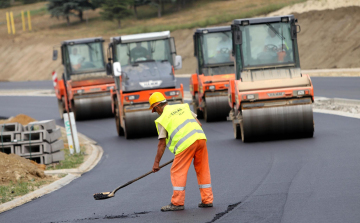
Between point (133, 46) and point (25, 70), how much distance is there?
45.7 metres

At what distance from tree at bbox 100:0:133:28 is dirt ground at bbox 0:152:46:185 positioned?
56.7 metres

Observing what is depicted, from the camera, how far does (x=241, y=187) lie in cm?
925

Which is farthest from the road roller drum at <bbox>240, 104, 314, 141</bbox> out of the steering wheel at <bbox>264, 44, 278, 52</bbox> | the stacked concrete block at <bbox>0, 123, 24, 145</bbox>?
the stacked concrete block at <bbox>0, 123, 24, 145</bbox>

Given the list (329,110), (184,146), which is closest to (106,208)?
(184,146)

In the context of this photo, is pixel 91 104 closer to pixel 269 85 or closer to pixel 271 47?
pixel 271 47

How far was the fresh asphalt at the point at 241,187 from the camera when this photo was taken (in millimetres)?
7484

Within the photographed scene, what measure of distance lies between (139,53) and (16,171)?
7713 millimetres

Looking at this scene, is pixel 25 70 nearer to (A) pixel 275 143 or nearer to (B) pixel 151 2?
(B) pixel 151 2

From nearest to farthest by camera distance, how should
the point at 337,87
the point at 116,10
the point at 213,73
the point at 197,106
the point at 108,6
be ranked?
the point at 213,73, the point at 197,106, the point at 337,87, the point at 108,6, the point at 116,10

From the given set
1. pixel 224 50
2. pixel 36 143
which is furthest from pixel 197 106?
pixel 36 143

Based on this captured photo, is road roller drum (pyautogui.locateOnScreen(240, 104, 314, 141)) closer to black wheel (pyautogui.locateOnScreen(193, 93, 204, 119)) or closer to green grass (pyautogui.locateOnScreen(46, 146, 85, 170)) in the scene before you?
green grass (pyautogui.locateOnScreen(46, 146, 85, 170))

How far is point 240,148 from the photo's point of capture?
44.8 feet

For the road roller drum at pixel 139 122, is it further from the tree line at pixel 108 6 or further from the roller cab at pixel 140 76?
the tree line at pixel 108 6

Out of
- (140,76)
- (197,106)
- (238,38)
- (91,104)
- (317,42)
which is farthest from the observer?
(317,42)
